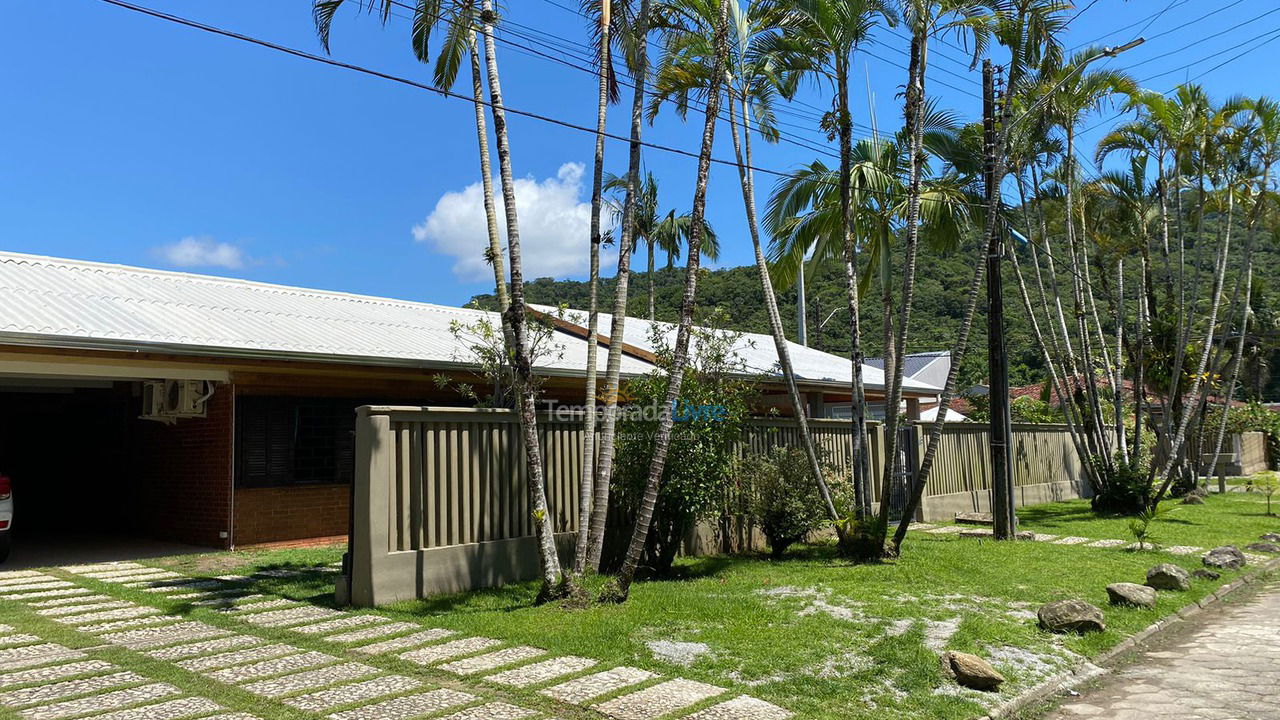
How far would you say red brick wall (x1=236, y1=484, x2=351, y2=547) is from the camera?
11750 millimetres

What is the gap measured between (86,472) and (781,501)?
12417mm

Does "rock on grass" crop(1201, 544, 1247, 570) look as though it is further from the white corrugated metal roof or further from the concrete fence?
the white corrugated metal roof

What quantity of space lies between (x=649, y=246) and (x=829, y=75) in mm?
20923

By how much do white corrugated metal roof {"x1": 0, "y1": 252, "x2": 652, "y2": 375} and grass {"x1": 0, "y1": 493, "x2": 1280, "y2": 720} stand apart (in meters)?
2.68

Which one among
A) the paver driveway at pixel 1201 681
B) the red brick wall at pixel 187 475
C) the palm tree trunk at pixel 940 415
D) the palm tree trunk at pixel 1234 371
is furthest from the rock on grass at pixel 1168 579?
the palm tree trunk at pixel 1234 371

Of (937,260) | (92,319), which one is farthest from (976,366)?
(92,319)

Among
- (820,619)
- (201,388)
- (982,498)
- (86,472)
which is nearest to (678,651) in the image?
(820,619)

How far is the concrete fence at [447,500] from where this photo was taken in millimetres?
7730

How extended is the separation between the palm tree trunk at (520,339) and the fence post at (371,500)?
126 centimetres

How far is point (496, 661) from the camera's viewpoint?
6.02 metres

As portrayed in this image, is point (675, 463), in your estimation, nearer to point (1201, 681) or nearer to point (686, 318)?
point (686, 318)

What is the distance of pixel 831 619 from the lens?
7.27m

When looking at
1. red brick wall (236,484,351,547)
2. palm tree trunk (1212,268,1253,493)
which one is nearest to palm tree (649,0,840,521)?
red brick wall (236,484,351,547)

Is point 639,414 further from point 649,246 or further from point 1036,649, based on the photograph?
point 649,246
